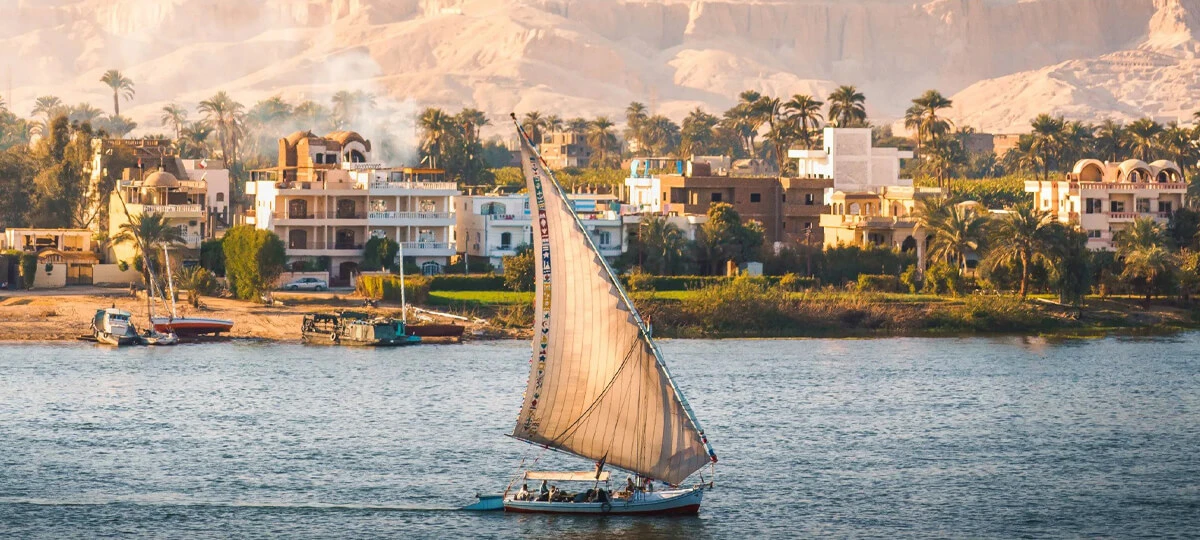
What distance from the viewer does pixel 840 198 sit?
126 meters

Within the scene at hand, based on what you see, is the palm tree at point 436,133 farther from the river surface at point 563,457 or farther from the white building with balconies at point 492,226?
the river surface at point 563,457

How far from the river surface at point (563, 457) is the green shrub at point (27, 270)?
1884cm

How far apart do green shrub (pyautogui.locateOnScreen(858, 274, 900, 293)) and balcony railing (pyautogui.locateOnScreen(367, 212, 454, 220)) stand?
24.9 m

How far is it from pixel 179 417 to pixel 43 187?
2558 inches

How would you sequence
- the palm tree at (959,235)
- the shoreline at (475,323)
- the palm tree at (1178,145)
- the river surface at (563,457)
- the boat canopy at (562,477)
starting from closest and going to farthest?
the boat canopy at (562,477) < the river surface at (563,457) < the shoreline at (475,323) < the palm tree at (959,235) < the palm tree at (1178,145)

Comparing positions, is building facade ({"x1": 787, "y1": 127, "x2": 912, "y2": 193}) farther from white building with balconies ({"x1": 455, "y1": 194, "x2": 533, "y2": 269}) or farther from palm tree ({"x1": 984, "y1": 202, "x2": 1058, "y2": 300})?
palm tree ({"x1": 984, "y1": 202, "x2": 1058, "y2": 300})

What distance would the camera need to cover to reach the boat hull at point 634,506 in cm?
5000

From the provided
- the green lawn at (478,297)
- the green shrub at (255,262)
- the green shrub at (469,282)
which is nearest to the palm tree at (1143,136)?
the green shrub at (469,282)

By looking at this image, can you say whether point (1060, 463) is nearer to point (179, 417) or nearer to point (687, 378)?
point (687, 378)

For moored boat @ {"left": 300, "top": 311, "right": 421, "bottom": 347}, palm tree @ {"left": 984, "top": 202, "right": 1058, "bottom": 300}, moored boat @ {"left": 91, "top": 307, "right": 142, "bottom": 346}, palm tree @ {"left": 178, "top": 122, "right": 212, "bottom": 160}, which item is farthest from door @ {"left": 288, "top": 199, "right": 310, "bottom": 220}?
palm tree @ {"left": 178, "top": 122, "right": 212, "bottom": 160}

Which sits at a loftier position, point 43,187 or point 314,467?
point 43,187

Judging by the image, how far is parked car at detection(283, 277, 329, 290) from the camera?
4250 inches

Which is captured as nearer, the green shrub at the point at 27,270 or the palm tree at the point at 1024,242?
the palm tree at the point at 1024,242

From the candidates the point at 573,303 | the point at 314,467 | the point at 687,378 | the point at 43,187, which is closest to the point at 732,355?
the point at 687,378
